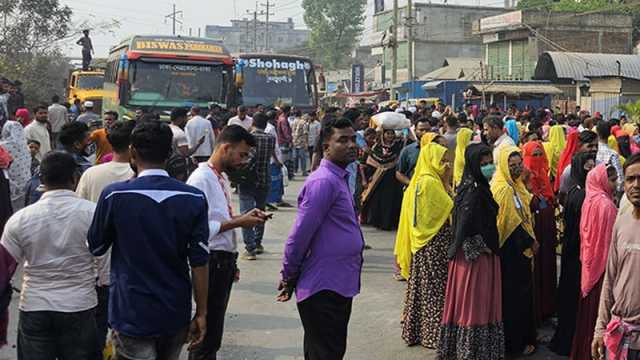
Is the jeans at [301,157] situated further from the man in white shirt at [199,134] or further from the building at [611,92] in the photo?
the building at [611,92]

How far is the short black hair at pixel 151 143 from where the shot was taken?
150 inches

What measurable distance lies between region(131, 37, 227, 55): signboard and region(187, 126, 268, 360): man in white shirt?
1292 cm

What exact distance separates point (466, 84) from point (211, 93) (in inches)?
832

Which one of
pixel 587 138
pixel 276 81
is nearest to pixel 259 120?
pixel 587 138

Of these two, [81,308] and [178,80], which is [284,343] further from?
[178,80]

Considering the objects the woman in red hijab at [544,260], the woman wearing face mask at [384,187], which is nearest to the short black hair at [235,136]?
the woman in red hijab at [544,260]

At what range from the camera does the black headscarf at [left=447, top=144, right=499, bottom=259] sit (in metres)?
5.85

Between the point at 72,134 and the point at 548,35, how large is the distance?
3902cm

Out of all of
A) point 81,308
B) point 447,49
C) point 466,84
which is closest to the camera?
point 81,308

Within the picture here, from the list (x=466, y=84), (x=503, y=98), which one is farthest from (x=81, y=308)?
(x=466, y=84)

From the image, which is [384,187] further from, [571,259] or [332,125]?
[332,125]

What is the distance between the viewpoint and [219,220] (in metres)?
4.91

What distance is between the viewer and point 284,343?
→ 6840 millimetres

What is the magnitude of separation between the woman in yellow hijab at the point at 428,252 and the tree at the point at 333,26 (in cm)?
6590
